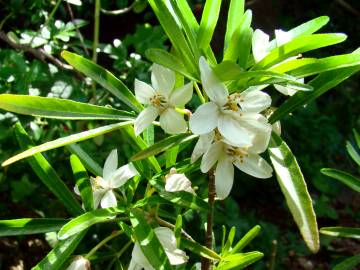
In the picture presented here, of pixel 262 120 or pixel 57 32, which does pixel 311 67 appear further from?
pixel 57 32

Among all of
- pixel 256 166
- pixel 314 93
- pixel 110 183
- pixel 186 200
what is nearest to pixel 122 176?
pixel 110 183

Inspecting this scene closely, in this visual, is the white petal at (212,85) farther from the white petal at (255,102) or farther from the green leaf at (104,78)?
the green leaf at (104,78)

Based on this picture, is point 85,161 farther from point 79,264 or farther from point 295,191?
point 295,191

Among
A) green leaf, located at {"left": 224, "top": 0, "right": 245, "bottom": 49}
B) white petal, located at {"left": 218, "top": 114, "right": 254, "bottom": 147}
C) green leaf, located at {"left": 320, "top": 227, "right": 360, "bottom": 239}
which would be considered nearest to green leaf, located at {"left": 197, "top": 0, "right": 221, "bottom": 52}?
green leaf, located at {"left": 224, "top": 0, "right": 245, "bottom": 49}

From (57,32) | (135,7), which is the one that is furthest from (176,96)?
(135,7)

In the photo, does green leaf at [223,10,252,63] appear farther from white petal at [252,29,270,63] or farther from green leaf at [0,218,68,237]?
green leaf at [0,218,68,237]

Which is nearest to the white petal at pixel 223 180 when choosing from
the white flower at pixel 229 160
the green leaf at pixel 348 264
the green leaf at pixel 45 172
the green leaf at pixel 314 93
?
the white flower at pixel 229 160
